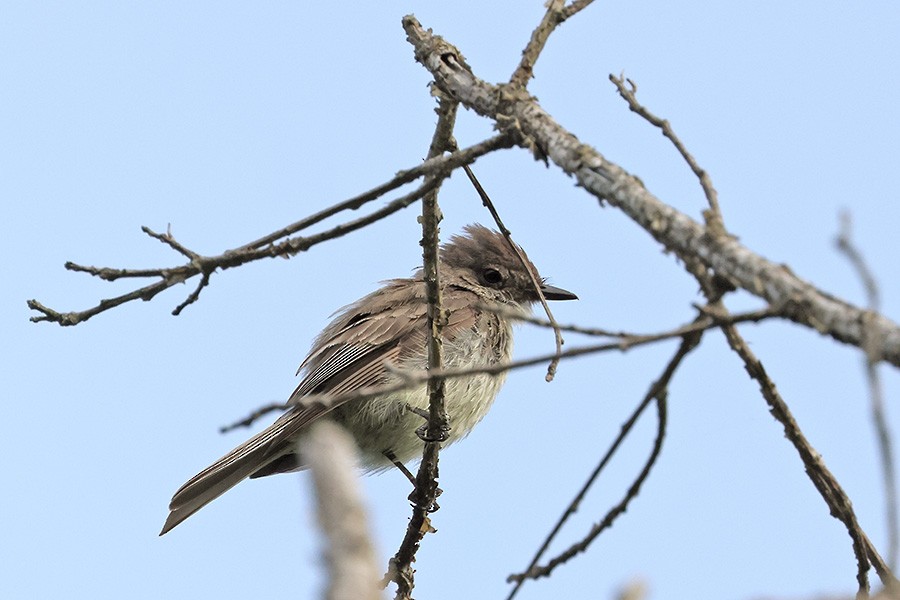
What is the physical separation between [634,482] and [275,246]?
148cm

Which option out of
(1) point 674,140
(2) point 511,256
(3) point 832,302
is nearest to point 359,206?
(1) point 674,140

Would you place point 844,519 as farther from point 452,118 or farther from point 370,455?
point 370,455

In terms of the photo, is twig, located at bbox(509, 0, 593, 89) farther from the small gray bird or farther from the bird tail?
the bird tail

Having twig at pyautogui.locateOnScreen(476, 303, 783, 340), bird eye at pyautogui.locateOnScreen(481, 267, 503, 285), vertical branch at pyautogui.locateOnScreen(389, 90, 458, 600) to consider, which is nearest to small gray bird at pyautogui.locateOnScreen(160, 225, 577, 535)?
bird eye at pyautogui.locateOnScreen(481, 267, 503, 285)

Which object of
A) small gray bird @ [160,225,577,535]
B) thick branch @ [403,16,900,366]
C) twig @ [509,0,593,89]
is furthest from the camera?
small gray bird @ [160,225,577,535]

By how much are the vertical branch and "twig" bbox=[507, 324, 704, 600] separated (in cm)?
143

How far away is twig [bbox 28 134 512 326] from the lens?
12.5 ft

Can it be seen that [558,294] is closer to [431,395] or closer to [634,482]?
[431,395]

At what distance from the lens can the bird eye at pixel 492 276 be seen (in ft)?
30.1

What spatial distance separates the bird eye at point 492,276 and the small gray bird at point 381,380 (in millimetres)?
141

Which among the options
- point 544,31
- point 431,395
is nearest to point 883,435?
point 544,31

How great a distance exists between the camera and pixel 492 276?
9180mm

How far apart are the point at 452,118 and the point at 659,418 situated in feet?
6.37

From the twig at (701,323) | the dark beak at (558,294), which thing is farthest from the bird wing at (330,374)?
the twig at (701,323)
